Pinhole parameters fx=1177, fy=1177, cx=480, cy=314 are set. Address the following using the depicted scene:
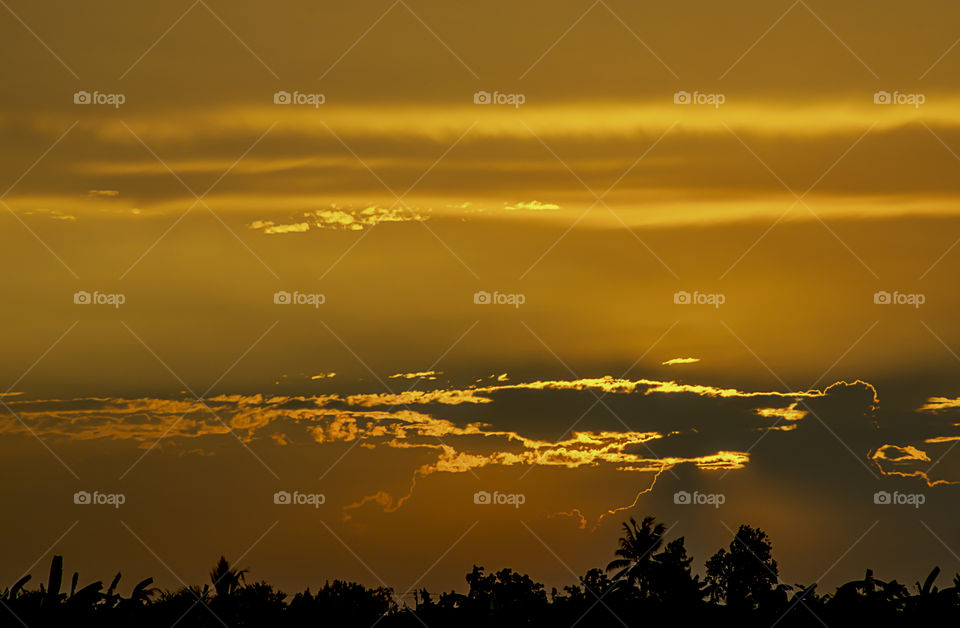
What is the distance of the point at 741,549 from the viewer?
113750 mm

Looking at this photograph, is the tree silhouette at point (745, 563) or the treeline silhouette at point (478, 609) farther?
the tree silhouette at point (745, 563)

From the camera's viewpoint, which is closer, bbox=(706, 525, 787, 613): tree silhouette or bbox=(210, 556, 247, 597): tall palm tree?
bbox=(210, 556, 247, 597): tall palm tree

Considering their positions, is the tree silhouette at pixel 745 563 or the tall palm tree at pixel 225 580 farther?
the tree silhouette at pixel 745 563

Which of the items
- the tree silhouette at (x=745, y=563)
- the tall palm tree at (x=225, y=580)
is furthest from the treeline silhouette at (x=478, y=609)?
the tree silhouette at (x=745, y=563)

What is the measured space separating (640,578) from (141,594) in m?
66.9

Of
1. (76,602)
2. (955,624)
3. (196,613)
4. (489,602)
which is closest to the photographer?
(76,602)

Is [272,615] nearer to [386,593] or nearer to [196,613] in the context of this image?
[196,613]

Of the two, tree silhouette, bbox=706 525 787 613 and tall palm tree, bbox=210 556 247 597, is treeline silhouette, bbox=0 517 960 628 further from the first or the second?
tree silhouette, bbox=706 525 787 613

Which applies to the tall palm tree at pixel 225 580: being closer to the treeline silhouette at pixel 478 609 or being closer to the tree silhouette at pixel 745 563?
the treeline silhouette at pixel 478 609

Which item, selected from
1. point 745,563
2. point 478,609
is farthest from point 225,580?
point 745,563

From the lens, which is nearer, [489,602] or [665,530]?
[489,602]

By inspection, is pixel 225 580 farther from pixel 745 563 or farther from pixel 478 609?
pixel 745 563

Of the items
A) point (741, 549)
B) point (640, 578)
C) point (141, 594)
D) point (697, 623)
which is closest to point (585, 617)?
point (697, 623)

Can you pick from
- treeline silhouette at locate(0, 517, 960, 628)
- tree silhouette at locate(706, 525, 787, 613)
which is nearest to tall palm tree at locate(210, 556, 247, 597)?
treeline silhouette at locate(0, 517, 960, 628)
